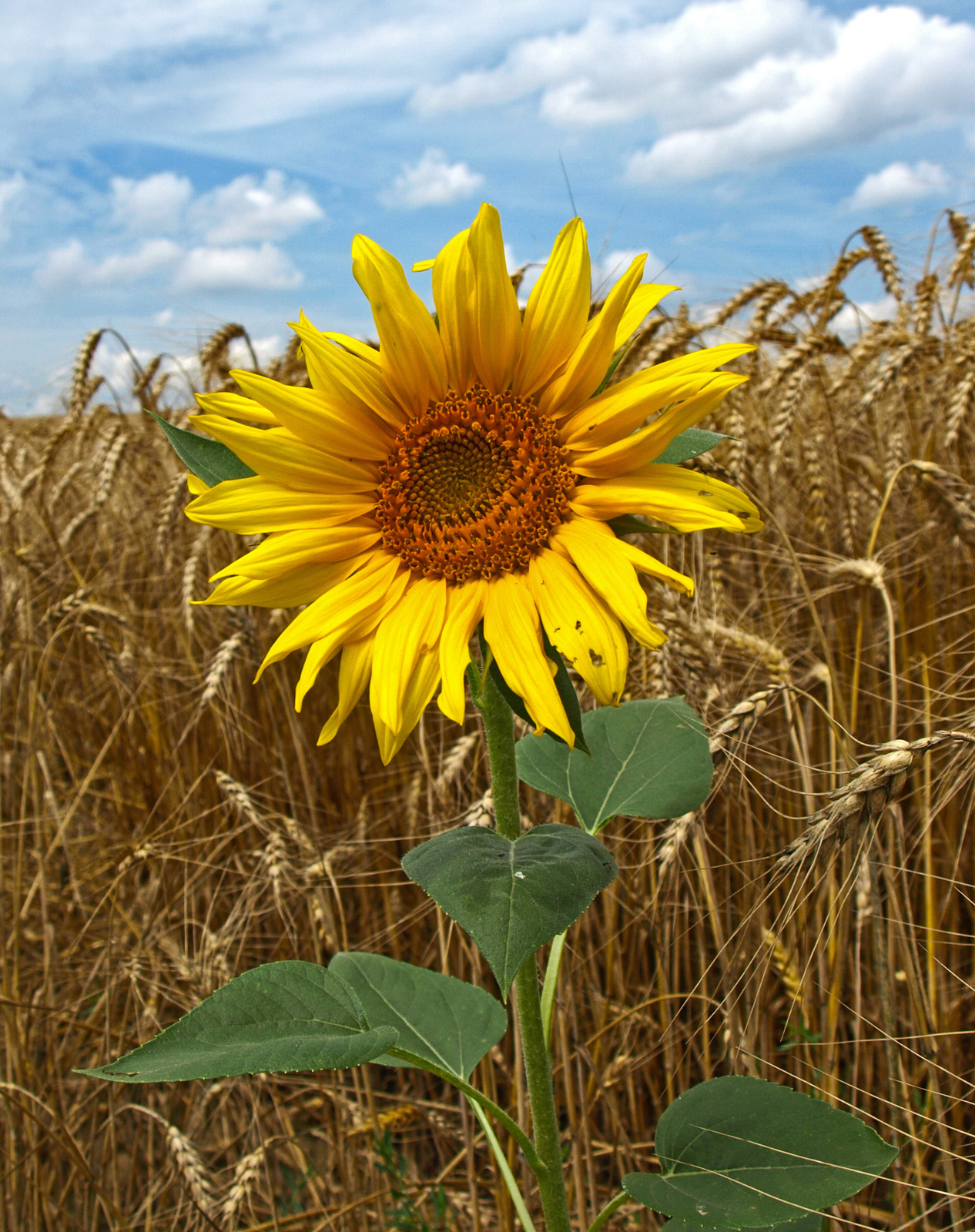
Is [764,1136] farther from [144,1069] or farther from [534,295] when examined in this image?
[534,295]

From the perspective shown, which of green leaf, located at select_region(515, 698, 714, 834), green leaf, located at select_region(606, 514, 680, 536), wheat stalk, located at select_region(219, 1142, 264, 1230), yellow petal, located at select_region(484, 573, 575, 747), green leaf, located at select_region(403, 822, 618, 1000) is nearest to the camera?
green leaf, located at select_region(403, 822, 618, 1000)

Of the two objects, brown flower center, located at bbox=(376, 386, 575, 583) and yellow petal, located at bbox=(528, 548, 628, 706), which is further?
brown flower center, located at bbox=(376, 386, 575, 583)

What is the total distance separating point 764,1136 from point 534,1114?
10.3 inches

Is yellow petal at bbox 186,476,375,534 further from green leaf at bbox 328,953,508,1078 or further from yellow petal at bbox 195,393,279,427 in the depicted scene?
green leaf at bbox 328,953,508,1078

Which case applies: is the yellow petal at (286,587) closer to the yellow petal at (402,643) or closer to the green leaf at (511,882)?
the yellow petal at (402,643)

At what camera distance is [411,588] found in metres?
1.11

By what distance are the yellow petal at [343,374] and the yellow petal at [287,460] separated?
0.07 m

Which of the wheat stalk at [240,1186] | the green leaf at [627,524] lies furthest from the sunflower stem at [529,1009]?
the wheat stalk at [240,1186]

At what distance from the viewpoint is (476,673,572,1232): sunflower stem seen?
3.31 ft

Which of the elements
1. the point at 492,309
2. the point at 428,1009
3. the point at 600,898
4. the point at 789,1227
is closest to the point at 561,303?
the point at 492,309

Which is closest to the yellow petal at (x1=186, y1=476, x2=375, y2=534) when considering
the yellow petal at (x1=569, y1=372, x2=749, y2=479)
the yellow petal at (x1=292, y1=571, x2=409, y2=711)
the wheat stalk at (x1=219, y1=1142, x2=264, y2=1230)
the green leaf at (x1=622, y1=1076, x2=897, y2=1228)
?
the yellow petal at (x1=292, y1=571, x2=409, y2=711)

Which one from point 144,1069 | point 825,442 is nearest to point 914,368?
point 825,442

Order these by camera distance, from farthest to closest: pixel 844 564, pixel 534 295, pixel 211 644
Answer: pixel 211 644
pixel 844 564
pixel 534 295

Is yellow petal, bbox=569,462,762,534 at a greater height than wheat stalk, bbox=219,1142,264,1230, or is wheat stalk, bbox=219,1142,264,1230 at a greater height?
yellow petal, bbox=569,462,762,534
